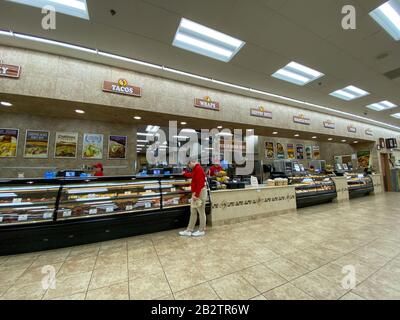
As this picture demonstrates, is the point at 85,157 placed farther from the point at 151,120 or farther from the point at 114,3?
the point at 114,3

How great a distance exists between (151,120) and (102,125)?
1.45m

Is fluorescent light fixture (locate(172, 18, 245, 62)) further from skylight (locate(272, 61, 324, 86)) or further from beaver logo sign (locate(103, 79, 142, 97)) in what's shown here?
skylight (locate(272, 61, 324, 86))

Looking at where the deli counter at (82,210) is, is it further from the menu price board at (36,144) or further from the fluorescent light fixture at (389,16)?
the fluorescent light fixture at (389,16)

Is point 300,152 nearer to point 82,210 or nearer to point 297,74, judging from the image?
point 297,74

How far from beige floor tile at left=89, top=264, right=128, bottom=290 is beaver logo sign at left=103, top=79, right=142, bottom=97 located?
364 centimetres

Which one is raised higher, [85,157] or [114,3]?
[114,3]

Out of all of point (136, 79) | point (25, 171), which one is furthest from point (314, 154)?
point (25, 171)

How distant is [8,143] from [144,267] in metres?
4.58

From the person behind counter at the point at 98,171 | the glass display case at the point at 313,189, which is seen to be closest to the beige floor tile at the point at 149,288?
the person behind counter at the point at 98,171

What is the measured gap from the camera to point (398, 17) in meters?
3.06

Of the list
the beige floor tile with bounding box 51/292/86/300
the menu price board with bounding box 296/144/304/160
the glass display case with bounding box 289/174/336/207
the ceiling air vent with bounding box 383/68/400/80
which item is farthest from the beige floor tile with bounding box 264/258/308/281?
the menu price board with bounding box 296/144/304/160

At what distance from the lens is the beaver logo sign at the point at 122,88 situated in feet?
12.6

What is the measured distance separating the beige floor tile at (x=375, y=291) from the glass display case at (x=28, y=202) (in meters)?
4.25

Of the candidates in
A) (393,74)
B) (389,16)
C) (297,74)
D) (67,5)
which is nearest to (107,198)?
(67,5)
